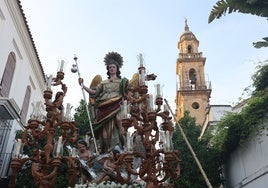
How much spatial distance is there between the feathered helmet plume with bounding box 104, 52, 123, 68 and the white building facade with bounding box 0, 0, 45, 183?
17.6 ft

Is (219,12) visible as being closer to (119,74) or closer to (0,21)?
(119,74)

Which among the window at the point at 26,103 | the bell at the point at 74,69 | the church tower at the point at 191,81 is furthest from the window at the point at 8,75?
A: the church tower at the point at 191,81

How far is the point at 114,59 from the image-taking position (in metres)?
8.59

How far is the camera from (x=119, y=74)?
859cm

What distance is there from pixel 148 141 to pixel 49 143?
1941mm

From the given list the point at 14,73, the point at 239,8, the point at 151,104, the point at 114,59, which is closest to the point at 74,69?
the point at 114,59

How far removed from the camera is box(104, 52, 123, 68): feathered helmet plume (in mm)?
8527

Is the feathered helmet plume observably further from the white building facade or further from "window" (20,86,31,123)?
"window" (20,86,31,123)

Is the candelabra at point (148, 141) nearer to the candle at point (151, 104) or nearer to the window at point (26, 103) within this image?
the candle at point (151, 104)

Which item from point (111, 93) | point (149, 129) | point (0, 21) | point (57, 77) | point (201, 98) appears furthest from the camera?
point (201, 98)

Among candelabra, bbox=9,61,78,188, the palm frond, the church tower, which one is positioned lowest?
candelabra, bbox=9,61,78,188

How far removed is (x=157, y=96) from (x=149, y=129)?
0.85 metres

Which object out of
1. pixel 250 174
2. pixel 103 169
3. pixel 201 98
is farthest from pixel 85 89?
pixel 201 98

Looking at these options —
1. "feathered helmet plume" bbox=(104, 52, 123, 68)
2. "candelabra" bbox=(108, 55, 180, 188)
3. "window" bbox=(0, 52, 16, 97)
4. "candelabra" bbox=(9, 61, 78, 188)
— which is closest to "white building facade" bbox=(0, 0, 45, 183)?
"window" bbox=(0, 52, 16, 97)
